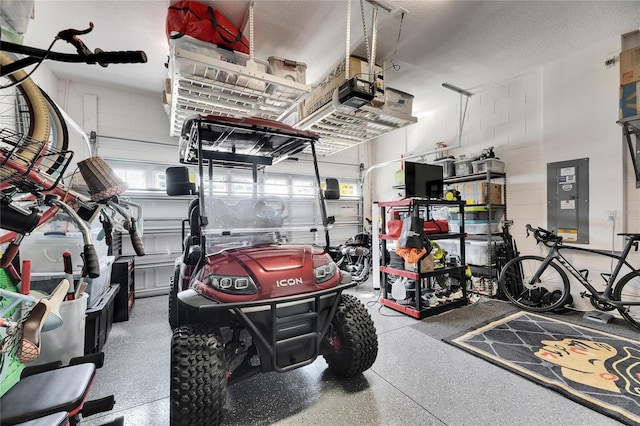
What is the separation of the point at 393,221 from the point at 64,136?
3351mm

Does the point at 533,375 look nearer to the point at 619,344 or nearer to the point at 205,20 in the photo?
the point at 619,344

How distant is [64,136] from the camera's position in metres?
1.75

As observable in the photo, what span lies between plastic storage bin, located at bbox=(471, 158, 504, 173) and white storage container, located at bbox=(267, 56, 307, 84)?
10.4 ft

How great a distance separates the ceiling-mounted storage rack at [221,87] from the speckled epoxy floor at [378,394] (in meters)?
2.65

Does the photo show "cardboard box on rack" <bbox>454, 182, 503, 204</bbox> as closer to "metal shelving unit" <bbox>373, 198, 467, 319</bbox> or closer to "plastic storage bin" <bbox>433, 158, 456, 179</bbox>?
"plastic storage bin" <bbox>433, 158, 456, 179</bbox>

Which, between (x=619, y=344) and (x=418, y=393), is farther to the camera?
(x=619, y=344)

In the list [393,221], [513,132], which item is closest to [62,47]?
[393,221]

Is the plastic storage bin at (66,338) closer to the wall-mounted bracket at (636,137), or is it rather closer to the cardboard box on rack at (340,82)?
the cardboard box on rack at (340,82)

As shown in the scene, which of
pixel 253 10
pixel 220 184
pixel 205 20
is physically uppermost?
pixel 253 10

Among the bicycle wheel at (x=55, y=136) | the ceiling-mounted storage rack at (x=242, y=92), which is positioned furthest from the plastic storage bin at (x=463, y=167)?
the bicycle wheel at (x=55, y=136)

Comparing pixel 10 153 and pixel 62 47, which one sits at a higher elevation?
pixel 62 47

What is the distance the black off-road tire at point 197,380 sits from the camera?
4.59 feet

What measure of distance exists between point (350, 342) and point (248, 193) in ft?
4.38

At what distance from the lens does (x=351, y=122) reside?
12.6 ft
